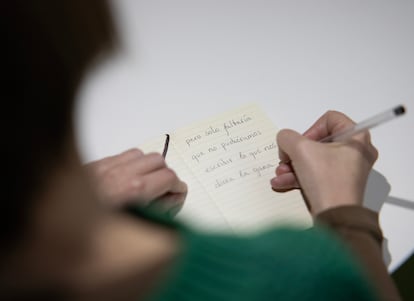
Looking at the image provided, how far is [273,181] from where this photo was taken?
0.57 m

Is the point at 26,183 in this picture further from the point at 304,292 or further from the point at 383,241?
the point at 383,241

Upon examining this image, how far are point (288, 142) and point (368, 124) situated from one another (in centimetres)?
10

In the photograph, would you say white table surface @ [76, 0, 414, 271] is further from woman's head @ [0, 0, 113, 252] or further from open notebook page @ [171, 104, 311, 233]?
woman's head @ [0, 0, 113, 252]

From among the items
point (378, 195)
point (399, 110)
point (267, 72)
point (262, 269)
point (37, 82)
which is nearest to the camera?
point (37, 82)

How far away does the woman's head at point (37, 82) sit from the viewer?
0.65 feet

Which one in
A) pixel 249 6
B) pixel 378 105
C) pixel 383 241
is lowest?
pixel 383 241

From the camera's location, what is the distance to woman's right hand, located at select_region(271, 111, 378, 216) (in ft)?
→ 1.68

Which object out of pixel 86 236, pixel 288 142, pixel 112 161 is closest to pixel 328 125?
pixel 288 142

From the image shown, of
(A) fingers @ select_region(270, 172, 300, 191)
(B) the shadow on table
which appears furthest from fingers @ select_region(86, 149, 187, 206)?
(B) the shadow on table

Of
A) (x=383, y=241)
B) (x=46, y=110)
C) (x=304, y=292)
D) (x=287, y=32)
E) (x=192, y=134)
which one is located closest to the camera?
(x=46, y=110)

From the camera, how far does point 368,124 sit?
52 centimetres

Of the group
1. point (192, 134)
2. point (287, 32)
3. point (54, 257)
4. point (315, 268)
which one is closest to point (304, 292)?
point (315, 268)

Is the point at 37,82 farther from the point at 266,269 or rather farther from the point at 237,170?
the point at 237,170

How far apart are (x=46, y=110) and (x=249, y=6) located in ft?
2.20
